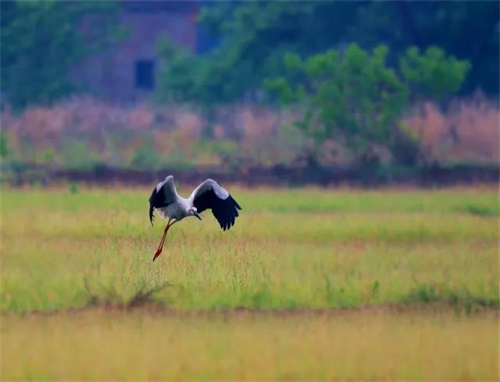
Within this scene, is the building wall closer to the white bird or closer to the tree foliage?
the tree foliage

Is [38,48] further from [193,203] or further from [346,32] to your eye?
[193,203]

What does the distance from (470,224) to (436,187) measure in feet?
19.7

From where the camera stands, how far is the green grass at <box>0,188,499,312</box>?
975cm

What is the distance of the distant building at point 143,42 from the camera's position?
44.0m

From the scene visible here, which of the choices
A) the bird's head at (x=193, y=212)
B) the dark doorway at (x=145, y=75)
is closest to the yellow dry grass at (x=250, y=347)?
the bird's head at (x=193, y=212)

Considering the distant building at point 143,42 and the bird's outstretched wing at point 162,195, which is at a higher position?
the distant building at point 143,42

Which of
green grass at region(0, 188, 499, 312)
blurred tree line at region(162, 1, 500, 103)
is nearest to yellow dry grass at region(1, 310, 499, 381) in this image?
green grass at region(0, 188, 499, 312)

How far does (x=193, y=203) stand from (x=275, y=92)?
24797mm

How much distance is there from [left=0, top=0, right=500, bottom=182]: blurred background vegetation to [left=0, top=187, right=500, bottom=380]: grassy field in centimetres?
903

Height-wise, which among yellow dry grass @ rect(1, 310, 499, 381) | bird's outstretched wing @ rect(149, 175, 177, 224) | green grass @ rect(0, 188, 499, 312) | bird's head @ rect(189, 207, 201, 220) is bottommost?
yellow dry grass @ rect(1, 310, 499, 381)

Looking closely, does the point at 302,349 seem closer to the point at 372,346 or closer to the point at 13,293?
the point at 372,346

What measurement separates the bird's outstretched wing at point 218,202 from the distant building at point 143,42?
34006 millimetres

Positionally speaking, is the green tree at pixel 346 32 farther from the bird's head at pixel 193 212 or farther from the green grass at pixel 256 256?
the bird's head at pixel 193 212

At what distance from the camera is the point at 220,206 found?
966 centimetres
